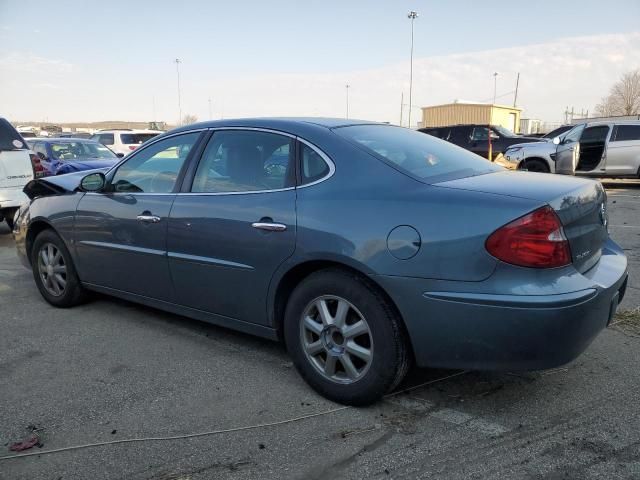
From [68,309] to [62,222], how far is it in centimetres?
77

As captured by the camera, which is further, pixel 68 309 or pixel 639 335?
pixel 68 309

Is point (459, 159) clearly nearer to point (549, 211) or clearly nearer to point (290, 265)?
point (549, 211)

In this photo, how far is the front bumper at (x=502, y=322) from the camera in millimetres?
2393

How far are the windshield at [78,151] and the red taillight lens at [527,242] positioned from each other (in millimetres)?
11442

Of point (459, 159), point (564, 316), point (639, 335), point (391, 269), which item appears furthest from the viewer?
point (639, 335)

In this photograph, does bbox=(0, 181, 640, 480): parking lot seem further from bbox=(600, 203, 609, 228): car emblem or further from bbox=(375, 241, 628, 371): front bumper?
bbox=(600, 203, 609, 228): car emblem

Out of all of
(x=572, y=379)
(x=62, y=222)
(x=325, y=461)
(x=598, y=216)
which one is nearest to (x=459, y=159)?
(x=598, y=216)

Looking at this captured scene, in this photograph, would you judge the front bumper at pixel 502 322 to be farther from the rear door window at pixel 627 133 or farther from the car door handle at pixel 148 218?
the rear door window at pixel 627 133

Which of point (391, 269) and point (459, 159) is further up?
point (459, 159)

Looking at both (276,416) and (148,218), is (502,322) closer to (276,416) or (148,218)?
(276,416)

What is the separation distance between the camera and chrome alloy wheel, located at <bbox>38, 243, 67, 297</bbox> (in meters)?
4.61

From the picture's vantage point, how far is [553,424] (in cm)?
271

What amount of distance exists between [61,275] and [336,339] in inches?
112

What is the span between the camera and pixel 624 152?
44.5 feet
